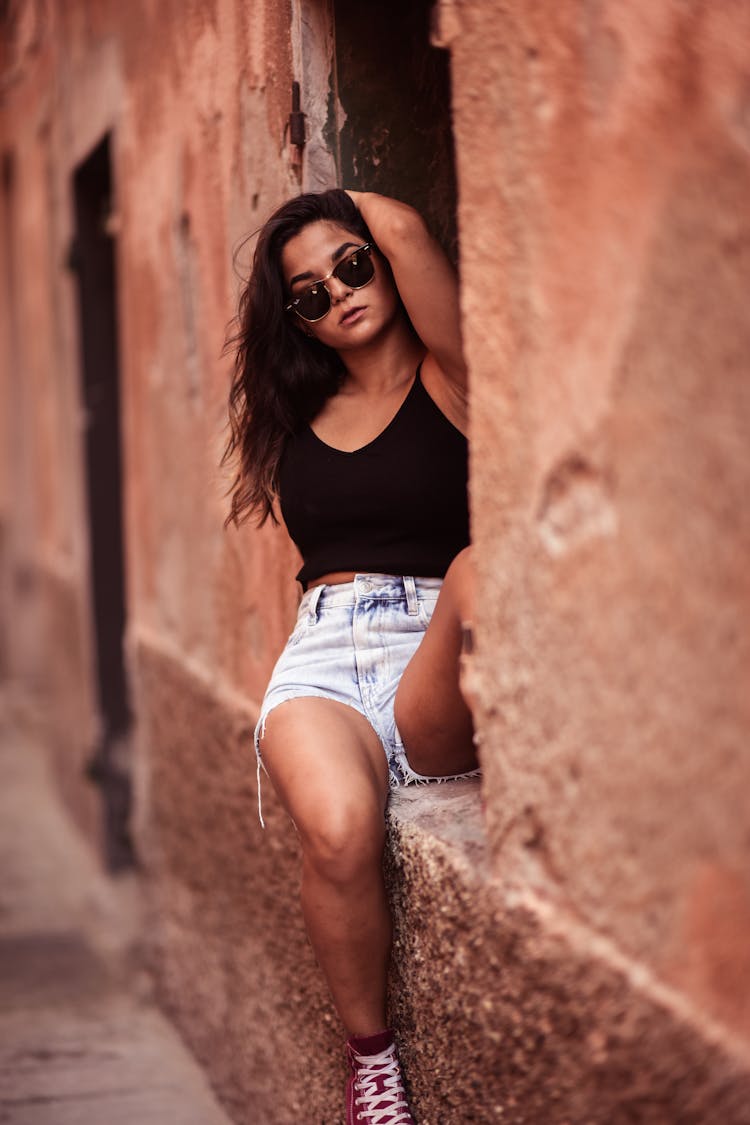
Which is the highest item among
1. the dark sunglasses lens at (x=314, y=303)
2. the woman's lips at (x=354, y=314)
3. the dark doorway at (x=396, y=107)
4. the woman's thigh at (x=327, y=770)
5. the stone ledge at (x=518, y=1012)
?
the dark doorway at (x=396, y=107)

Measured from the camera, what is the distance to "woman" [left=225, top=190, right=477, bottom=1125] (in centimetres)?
219

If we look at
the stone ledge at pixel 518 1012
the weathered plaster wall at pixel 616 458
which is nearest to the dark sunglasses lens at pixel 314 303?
the weathered plaster wall at pixel 616 458

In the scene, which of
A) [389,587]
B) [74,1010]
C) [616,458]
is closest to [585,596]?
[616,458]

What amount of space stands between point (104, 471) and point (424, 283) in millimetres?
3712

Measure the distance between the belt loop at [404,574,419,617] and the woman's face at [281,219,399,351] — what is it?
1.50ft

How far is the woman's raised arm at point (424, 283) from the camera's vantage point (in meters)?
2.34

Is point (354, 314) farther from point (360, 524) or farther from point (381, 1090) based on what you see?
point (381, 1090)

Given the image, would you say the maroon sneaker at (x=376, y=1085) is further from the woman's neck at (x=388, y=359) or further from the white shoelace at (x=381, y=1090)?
the woman's neck at (x=388, y=359)

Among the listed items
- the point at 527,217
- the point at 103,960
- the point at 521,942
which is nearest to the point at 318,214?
the point at 527,217

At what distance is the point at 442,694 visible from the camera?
2.21m

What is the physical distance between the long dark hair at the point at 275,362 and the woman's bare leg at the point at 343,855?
0.58m

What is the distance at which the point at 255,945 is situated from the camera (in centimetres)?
315


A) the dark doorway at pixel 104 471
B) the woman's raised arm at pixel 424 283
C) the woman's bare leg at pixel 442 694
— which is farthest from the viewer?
the dark doorway at pixel 104 471

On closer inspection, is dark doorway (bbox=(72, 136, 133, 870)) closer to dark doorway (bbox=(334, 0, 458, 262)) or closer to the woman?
dark doorway (bbox=(334, 0, 458, 262))
